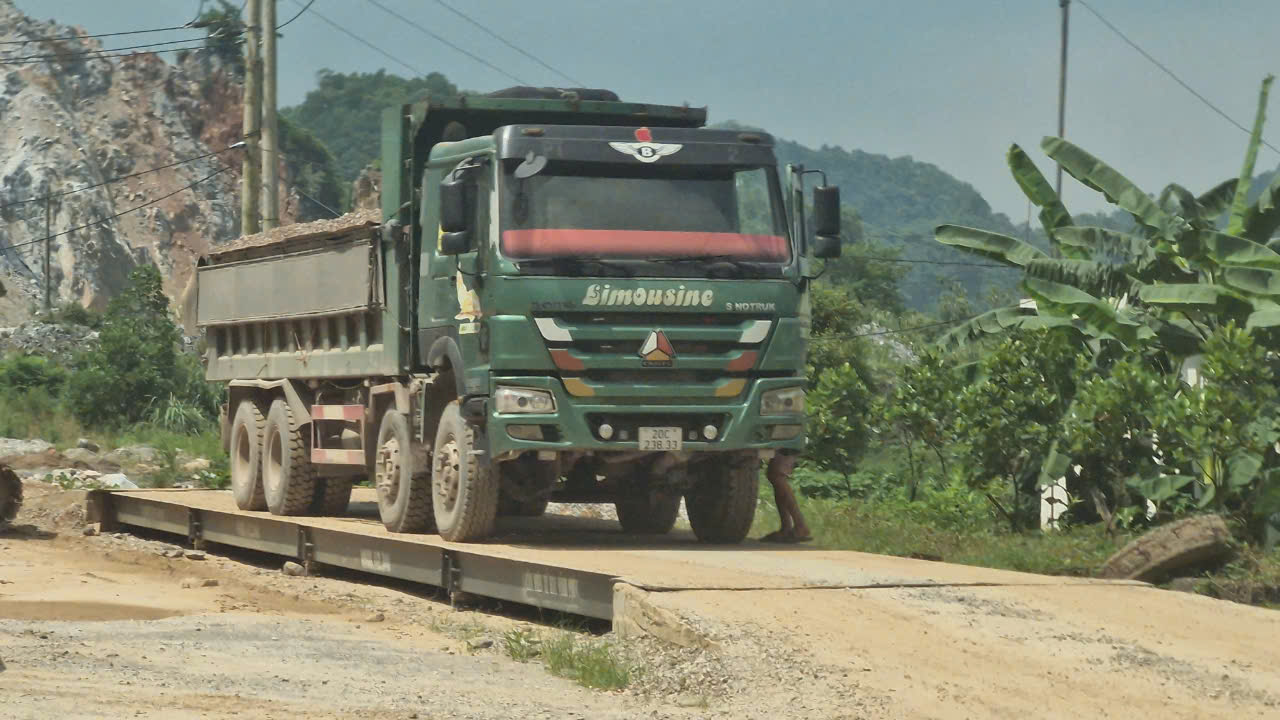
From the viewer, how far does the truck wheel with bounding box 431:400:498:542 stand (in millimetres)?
13195

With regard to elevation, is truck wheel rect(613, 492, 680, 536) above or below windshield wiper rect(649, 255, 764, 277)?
below

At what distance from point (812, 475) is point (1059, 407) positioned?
440 inches

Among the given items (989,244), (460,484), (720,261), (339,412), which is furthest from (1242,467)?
(339,412)

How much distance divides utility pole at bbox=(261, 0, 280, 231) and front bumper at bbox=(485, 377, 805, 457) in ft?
50.4

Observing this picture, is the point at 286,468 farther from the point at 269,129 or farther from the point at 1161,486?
the point at 269,129

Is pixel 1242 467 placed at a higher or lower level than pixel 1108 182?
lower

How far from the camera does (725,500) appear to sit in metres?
14.3

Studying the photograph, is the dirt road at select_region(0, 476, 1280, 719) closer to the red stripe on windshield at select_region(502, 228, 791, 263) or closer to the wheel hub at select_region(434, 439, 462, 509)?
the wheel hub at select_region(434, 439, 462, 509)

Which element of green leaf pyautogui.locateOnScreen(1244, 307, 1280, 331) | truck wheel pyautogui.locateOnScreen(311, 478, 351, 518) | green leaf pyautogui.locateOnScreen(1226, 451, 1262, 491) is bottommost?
truck wheel pyautogui.locateOnScreen(311, 478, 351, 518)

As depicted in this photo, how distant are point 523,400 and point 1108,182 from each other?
7814 mm

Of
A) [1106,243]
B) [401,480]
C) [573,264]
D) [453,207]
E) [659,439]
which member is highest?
[1106,243]

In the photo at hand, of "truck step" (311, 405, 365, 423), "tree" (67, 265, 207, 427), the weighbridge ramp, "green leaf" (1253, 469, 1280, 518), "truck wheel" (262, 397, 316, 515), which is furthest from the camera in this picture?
"tree" (67, 265, 207, 427)

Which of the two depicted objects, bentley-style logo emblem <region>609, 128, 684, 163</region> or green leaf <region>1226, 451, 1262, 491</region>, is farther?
green leaf <region>1226, 451, 1262, 491</region>

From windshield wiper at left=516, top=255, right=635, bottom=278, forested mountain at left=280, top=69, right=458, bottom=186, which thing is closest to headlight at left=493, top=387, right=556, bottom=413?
windshield wiper at left=516, top=255, right=635, bottom=278
